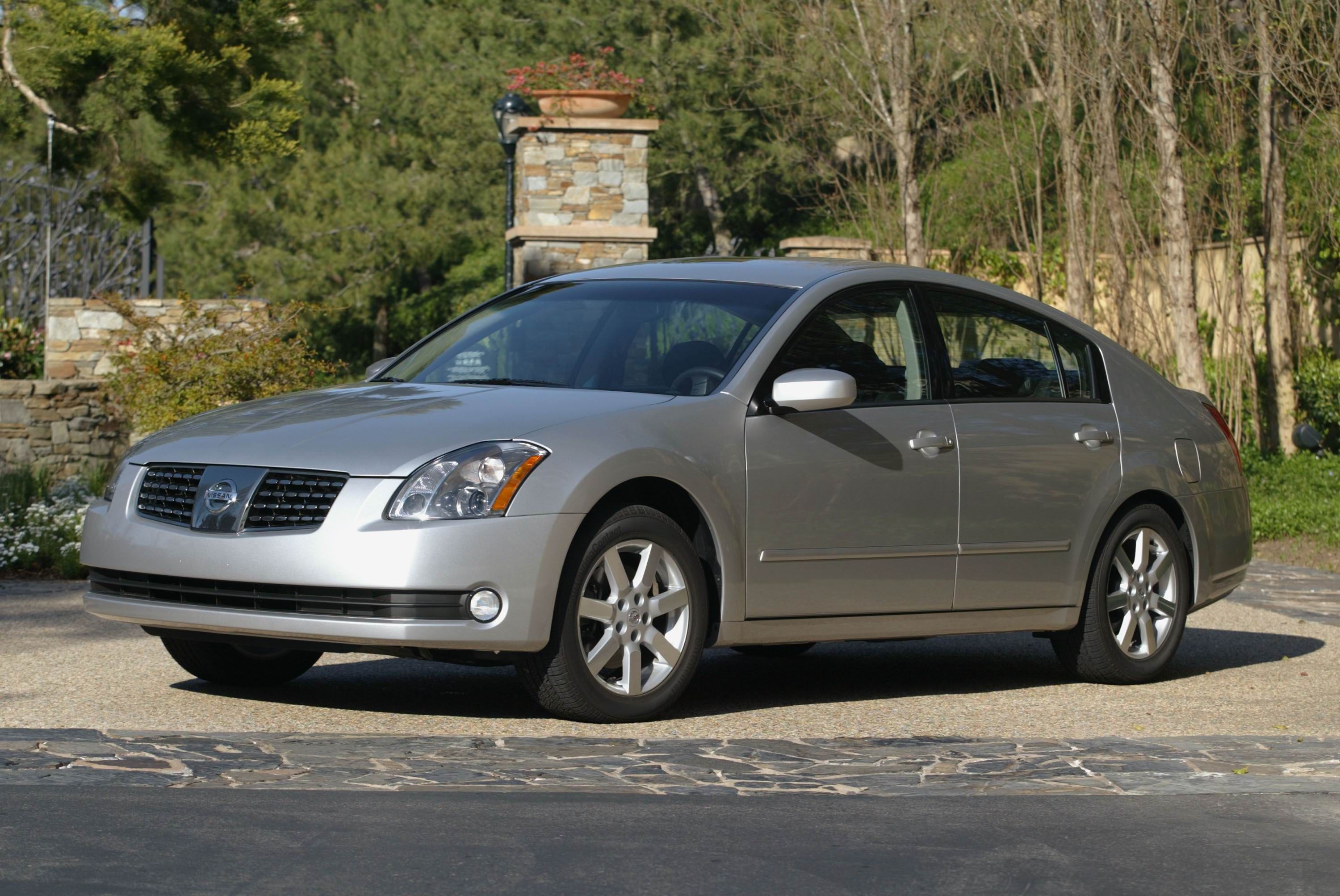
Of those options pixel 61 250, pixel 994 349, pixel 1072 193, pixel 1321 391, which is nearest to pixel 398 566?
pixel 994 349

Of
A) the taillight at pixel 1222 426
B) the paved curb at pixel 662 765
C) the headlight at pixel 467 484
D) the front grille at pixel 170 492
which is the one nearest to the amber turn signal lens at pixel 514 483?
the headlight at pixel 467 484

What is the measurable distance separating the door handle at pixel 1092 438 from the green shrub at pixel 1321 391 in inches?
391

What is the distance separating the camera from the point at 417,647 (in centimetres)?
597

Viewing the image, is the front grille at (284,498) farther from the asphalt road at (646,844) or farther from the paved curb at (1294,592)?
the paved curb at (1294,592)

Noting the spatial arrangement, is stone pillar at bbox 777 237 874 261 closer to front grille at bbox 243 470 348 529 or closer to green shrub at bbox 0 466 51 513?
green shrub at bbox 0 466 51 513

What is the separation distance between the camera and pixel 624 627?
248 inches

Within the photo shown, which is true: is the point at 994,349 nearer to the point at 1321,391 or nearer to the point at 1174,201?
the point at 1174,201

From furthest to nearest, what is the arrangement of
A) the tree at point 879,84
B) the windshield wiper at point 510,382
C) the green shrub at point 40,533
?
the tree at point 879,84 < the green shrub at point 40,533 < the windshield wiper at point 510,382

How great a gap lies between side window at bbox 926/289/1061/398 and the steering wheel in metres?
1.18

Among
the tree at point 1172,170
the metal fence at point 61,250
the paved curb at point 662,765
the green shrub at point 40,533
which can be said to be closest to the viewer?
the paved curb at point 662,765

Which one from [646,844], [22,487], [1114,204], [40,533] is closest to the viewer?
[646,844]

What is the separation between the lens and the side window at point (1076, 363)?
26.3ft

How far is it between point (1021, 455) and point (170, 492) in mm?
3335

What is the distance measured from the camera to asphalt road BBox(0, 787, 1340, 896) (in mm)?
4332
